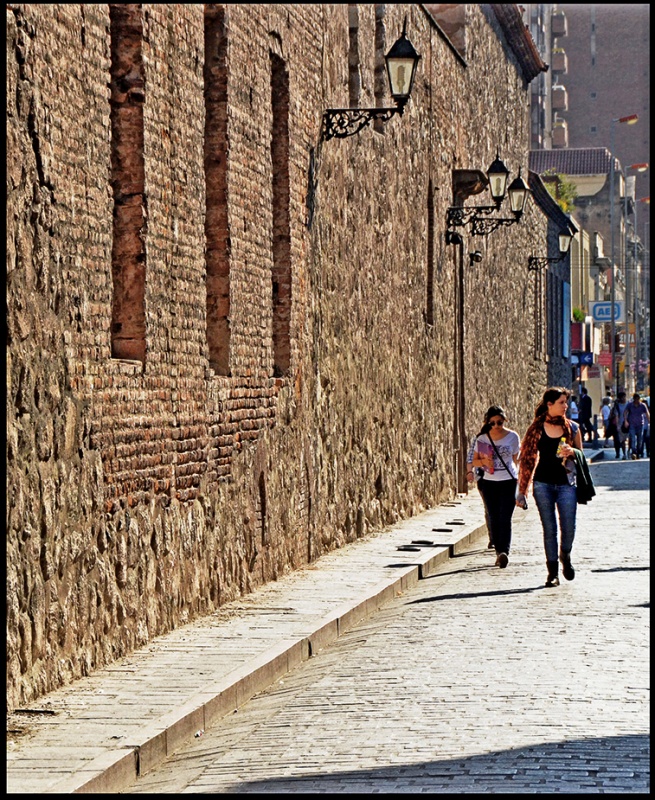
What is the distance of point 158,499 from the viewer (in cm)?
1112

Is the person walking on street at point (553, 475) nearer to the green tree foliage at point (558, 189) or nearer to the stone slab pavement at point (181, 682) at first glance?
the stone slab pavement at point (181, 682)

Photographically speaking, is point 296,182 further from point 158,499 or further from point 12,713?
point 12,713

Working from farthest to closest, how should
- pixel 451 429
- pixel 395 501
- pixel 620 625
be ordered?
pixel 451 429, pixel 395 501, pixel 620 625

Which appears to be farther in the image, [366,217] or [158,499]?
[366,217]

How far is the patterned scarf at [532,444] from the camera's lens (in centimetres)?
1418

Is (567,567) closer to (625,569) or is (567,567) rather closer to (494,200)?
(625,569)

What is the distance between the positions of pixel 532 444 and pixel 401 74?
4.36 m

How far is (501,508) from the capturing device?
51.9ft

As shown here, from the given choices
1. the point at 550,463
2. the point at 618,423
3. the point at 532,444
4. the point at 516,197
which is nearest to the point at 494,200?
the point at 516,197

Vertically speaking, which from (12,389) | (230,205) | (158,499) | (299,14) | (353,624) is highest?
(299,14)

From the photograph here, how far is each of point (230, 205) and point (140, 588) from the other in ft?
12.8

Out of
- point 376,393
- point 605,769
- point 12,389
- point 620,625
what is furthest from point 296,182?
point 605,769

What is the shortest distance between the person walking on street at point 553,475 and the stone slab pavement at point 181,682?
54.7 inches

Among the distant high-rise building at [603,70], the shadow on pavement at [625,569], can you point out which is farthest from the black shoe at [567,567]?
the distant high-rise building at [603,70]
